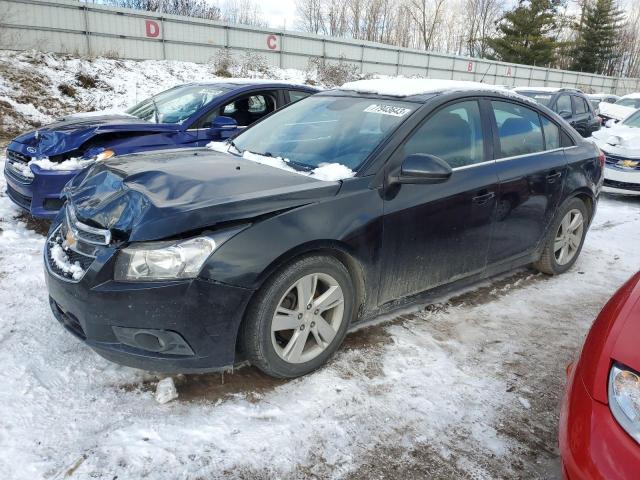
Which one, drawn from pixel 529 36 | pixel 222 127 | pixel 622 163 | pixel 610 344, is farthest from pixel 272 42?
pixel 529 36

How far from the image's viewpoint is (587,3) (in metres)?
55.2

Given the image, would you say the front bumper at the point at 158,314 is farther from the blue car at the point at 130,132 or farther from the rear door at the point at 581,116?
the rear door at the point at 581,116

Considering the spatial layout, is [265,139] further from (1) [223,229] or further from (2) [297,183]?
(1) [223,229]

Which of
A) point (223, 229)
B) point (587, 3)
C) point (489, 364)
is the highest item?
point (587, 3)

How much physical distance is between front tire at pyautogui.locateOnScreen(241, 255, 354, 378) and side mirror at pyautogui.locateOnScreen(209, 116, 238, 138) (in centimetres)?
313

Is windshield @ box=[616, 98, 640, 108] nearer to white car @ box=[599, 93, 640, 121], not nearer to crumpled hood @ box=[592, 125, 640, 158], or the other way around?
white car @ box=[599, 93, 640, 121]

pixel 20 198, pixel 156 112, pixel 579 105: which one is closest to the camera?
pixel 20 198

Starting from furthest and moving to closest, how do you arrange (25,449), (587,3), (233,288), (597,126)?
(587,3) < (597,126) < (233,288) < (25,449)

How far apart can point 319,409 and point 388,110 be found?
2022mm

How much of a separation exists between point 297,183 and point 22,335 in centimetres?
199

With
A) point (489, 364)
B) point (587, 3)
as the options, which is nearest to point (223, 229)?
point (489, 364)

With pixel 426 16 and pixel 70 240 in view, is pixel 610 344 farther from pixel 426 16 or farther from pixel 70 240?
pixel 426 16

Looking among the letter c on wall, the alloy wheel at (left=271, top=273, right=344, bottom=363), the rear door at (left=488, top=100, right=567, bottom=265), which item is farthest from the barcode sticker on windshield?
the letter c on wall

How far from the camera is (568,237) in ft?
15.2
